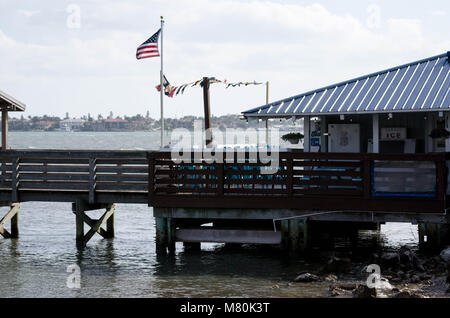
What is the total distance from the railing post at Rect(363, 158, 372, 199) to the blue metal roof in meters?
1.44

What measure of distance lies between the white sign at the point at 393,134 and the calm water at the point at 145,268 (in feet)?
11.0

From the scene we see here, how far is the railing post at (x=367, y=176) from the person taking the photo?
1958 cm

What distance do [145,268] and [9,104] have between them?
352 inches

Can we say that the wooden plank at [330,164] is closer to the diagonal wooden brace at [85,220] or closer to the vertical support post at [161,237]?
the vertical support post at [161,237]

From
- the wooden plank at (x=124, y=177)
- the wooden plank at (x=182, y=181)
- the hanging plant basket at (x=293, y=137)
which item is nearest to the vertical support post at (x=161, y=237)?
the wooden plank at (x=182, y=181)

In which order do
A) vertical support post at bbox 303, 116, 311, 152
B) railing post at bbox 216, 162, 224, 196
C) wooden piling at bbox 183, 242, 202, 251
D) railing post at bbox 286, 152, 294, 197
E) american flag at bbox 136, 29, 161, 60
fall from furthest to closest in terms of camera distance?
american flag at bbox 136, 29, 161, 60
wooden piling at bbox 183, 242, 202, 251
vertical support post at bbox 303, 116, 311, 152
railing post at bbox 216, 162, 224, 196
railing post at bbox 286, 152, 294, 197

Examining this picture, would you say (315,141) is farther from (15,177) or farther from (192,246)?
(15,177)

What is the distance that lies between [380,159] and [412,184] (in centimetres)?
93

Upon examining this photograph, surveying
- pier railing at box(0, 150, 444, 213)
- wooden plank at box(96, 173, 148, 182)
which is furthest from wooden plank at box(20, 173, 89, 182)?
wooden plank at box(96, 173, 148, 182)

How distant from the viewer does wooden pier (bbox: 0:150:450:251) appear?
63.7ft

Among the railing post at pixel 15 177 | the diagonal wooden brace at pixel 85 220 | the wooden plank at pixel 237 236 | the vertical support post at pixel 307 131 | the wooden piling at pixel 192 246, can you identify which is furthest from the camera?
the railing post at pixel 15 177

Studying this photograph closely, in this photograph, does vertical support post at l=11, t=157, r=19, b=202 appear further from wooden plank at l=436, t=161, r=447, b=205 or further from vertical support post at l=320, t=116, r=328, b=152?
wooden plank at l=436, t=161, r=447, b=205

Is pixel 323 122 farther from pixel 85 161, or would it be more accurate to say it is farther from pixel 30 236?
pixel 30 236

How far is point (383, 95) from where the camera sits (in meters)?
21.1
